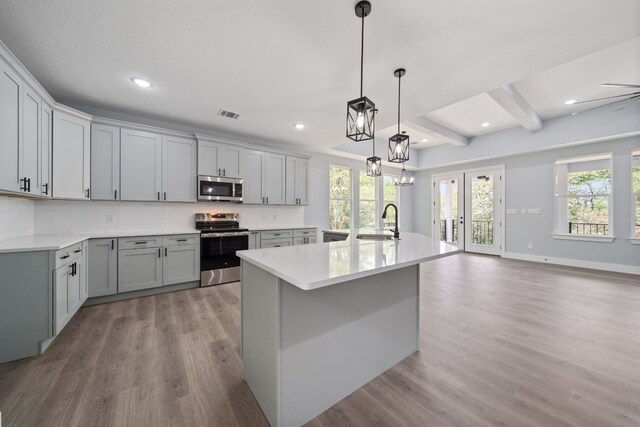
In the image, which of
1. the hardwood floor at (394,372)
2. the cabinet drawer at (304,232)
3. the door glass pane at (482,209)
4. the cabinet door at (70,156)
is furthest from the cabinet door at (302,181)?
the door glass pane at (482,209)

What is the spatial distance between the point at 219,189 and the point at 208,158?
1.70 feet

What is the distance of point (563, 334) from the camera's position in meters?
2.40

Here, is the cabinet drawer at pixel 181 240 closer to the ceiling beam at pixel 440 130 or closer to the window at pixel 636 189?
the ceiling beam at pixel 440 130

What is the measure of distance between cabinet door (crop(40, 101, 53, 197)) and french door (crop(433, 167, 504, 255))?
26.7 feet

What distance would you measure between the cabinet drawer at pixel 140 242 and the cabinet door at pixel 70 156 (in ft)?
2.34

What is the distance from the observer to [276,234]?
4.59 meters

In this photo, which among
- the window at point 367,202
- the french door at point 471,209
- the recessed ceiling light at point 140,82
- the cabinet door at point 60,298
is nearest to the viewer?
the cabinet door at point 60,298

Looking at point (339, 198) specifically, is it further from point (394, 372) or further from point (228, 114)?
point (394, 372)

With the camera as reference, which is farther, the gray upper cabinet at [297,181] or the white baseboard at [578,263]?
the gray upper cabinet at [297,181]

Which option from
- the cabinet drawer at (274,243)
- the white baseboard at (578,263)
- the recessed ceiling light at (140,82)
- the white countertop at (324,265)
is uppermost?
the recessed ceiling light at (140,82)

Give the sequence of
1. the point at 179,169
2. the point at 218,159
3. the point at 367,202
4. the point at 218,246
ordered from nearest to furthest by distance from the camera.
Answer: the point at 179,169 < the point at 218,246 < the point at 218,159 < the point at 367,202

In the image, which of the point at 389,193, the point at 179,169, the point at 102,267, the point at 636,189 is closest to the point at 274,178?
the point at 179,169

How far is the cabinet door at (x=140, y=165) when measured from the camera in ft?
11.4

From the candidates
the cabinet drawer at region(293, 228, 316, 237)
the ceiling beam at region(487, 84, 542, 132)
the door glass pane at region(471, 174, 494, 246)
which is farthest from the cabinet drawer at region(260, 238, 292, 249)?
the door glass pane at region(471, 174, 494, 246)
